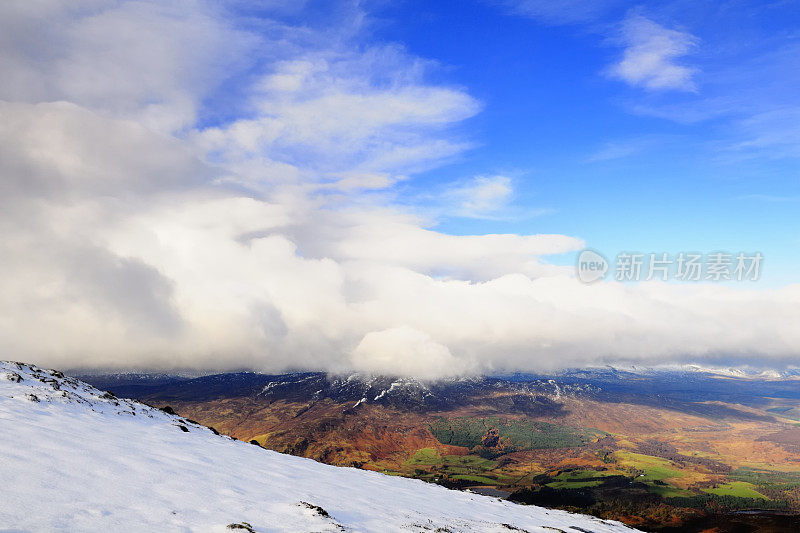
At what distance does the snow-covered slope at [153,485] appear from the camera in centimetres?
1530

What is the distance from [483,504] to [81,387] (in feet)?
161

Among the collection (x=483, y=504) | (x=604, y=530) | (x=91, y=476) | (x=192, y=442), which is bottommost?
(x=604, y=530)

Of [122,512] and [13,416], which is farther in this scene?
[13,416]

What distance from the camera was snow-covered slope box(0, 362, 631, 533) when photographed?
15305 mm

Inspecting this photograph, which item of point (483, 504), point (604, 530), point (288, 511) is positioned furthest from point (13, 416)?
point (604, 530)

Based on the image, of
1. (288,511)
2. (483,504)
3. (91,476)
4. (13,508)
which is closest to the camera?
(13,508)

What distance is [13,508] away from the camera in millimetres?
13180

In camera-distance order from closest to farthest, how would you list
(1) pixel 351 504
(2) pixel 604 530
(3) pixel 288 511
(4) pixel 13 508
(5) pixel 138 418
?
(4) pixel 13 508 < (3) pixel 288 511 < (1) pixel 351 504 < (5) pixel 138 418 < (2) pixel 604 530

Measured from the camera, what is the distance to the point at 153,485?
19797 mm

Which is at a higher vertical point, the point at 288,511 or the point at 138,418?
the point at 288,511

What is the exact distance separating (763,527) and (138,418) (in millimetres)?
227041

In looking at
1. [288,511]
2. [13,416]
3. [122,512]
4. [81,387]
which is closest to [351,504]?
[288,511]

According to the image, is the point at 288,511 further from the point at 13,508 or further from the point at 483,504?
the point at 483,504

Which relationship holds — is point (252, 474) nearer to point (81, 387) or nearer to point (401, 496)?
point (401, 496)
